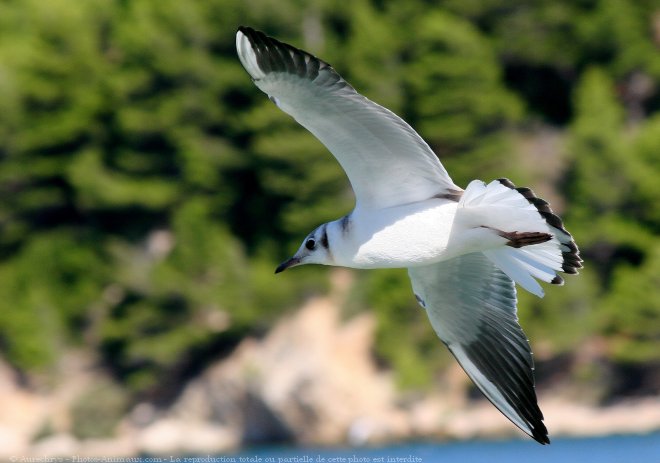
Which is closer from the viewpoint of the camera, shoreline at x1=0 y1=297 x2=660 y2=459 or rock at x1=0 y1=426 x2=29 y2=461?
shoreline at x1=0 y1=297 x2=660 y2=459

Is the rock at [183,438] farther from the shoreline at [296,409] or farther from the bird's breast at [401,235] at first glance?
the bird's breast at [401,235]

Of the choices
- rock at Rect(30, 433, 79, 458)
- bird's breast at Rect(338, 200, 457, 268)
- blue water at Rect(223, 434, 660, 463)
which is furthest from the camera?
rock at Rect(30, 433, 79, 458)

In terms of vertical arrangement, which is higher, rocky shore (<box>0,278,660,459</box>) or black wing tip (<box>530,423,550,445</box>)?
rocky shore (<box>0,278,660,459</box>)

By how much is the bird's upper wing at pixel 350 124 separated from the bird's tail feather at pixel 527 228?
0.66 feet

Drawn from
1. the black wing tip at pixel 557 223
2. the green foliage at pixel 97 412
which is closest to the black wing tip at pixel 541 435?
the black wing tip at pixel 557 223

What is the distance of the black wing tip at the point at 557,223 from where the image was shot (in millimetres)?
4660

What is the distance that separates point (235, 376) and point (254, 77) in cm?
1147

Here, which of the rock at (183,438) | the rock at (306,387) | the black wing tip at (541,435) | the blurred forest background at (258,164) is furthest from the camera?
the rock at (183,438)

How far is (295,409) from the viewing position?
14.8 metres

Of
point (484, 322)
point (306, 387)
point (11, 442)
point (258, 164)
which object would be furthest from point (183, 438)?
point (484, 322)

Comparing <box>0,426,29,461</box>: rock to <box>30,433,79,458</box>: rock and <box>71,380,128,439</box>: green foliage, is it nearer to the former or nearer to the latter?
<box>30,433,79,458</box>: rock

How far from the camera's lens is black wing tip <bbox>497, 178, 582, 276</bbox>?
466cm

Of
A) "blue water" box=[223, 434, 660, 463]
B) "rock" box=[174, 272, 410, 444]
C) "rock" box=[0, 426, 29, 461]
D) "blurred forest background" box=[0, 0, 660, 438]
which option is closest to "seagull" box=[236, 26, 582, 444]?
"blue water" box=[223, 434, 660, 463]

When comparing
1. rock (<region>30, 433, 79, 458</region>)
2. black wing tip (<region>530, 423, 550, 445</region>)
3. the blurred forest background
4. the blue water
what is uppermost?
the blurred forest background
